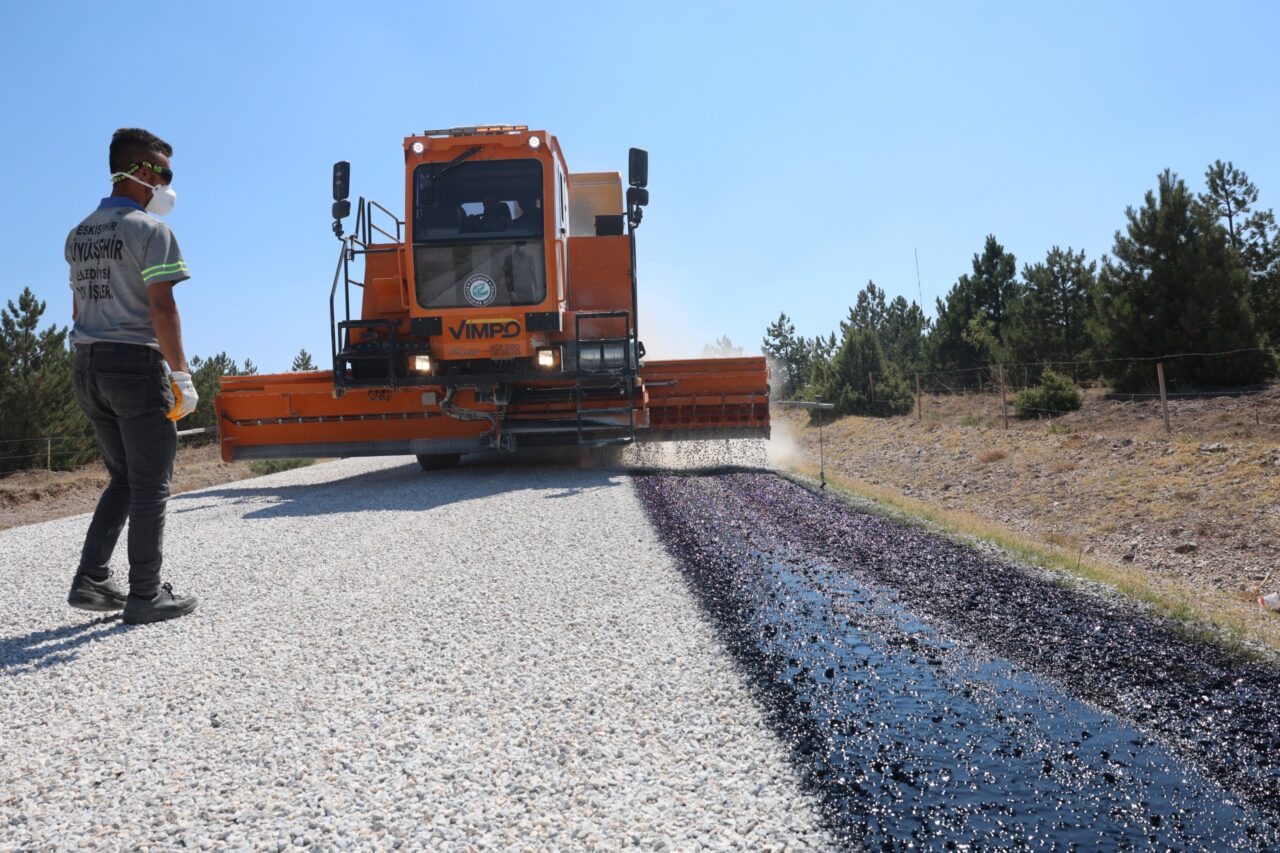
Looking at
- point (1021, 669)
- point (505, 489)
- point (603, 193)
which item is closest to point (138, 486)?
point (1021, 669)

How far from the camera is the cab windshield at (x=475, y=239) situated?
408 inches

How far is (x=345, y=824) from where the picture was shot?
94.7 inches

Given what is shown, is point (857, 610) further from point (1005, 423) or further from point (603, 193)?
point (1005, 423)

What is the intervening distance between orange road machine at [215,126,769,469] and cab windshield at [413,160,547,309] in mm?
17

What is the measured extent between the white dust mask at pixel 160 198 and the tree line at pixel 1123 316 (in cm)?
1940

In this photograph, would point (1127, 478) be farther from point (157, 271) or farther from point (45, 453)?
point (45, 453)

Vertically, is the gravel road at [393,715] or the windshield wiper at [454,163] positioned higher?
the windshield wiper at [454,163]

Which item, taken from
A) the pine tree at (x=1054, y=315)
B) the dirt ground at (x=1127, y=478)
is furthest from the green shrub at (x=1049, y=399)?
the pine tree at (x=1054, y=315)

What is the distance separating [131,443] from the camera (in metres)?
3.95

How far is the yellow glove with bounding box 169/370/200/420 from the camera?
392 centimetres

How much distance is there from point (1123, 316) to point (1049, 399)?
358 cm

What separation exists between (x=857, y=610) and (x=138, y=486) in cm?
379

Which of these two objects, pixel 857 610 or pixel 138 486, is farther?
pixel 857 610

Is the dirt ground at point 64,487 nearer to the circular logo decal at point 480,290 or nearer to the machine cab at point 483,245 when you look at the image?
the machine cab at point 483,245
